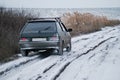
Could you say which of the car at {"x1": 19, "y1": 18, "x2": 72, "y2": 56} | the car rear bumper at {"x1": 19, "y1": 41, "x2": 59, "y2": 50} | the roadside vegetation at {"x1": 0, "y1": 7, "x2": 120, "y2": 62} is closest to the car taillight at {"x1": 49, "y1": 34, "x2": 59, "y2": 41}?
the car at {"x1": 19, "y1": 18, "x2": 72, "y2": 56}

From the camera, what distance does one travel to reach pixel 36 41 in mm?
14500

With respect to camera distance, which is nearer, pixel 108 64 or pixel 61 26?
pixel 108 64

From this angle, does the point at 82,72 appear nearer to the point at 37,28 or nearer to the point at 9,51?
the point at 37,28

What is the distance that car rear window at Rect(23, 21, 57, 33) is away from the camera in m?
14.8

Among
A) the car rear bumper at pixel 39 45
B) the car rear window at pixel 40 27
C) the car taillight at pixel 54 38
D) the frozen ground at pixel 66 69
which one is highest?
the car rear window at pixel 40 27

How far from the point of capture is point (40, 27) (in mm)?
14953

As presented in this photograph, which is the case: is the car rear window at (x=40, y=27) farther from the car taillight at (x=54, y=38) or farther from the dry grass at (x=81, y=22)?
the dry grass at (x=81, y=22)

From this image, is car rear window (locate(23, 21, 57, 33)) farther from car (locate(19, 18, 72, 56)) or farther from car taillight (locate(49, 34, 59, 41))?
car taillight (locate(49, 34, 59, 41))

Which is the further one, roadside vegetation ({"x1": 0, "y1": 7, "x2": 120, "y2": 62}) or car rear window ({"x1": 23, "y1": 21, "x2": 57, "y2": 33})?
roadside vegetation ({"x1": 0, "y1": 7, "x2": 120, "y2": 62})

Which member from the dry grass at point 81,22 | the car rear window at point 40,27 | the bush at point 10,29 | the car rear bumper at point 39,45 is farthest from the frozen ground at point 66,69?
the dry grass at point 81,22

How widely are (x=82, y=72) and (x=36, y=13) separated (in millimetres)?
13439

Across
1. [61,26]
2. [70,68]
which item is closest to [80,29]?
[61,26]

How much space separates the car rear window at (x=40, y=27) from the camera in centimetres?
1477

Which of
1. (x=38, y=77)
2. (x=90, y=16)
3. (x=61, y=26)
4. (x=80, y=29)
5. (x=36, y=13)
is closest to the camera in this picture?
(x=38, y=77)
